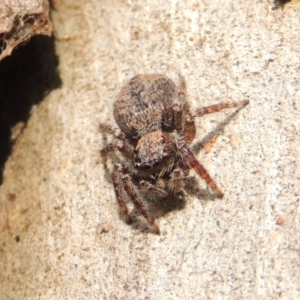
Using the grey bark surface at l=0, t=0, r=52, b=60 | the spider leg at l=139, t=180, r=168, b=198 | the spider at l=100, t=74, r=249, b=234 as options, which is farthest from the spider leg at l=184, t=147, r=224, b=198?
the grey bark surface at l=0, t=0, r=52, b=60

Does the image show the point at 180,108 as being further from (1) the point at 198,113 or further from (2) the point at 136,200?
(2) the point at 136,200

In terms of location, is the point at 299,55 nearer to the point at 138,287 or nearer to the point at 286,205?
the point at 286,205

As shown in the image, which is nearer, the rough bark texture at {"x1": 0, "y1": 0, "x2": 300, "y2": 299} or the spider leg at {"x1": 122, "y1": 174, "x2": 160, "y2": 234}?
the rough bark texture at {"x1": 0, "y1": 0, "x2": 300, "y2": 299}

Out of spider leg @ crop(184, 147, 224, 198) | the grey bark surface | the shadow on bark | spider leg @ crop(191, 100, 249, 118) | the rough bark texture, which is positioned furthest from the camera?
the shadow on bark

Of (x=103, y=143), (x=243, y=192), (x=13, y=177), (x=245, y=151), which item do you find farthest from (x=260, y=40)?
(x=13, y=177)

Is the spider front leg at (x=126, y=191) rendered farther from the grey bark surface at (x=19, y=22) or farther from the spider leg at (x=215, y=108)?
the grey bark surface at (x=19, y=22)

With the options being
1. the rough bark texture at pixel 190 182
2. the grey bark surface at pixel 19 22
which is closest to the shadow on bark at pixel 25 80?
the rough bark texture at pixel 190 182

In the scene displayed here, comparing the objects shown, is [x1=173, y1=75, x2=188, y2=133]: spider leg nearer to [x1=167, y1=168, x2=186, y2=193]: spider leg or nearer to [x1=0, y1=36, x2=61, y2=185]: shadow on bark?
[x1=167, y1=168, x2=186, y2=193]: spider leg

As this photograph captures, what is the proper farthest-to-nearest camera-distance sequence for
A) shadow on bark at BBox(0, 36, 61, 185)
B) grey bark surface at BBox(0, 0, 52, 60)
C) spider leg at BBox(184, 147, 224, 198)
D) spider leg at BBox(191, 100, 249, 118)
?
1. shadow on bark at BBox(0, 36, 61, 185)
2. grey bark surface at BBox(0, 0, 52, 60)
3. spider leg at BBox(191, 100, 249, 118)
4. spider leg at BBox(184, 147, 224, 198)
